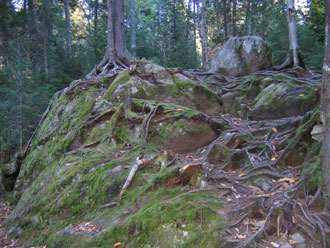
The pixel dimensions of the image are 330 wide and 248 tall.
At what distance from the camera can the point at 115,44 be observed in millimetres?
10570

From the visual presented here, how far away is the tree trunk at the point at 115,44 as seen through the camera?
33.8 ft

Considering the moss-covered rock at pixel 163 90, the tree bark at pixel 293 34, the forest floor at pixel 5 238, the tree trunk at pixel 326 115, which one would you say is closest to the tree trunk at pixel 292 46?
the tree bark at pixel 293 34

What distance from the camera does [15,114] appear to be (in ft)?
32.8

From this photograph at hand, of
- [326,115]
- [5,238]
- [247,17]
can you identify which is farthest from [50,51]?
[326,115]

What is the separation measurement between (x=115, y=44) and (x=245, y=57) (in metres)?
5.15

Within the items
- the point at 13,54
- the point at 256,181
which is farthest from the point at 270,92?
the point at 13,54

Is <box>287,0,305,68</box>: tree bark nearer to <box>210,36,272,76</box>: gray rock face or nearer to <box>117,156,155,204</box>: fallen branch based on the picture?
<box>210,36,272,76</box>: gray rock face

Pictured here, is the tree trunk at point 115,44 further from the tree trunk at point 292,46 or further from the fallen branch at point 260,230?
the fallen branch at point 260,230

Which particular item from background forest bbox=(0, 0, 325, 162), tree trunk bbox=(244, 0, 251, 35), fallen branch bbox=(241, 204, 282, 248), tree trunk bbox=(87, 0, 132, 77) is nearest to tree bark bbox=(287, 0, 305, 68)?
background forest bbox=(0, 0, 325, 162)

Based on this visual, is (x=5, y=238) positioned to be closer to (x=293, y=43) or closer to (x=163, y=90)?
(x=163, y=90)

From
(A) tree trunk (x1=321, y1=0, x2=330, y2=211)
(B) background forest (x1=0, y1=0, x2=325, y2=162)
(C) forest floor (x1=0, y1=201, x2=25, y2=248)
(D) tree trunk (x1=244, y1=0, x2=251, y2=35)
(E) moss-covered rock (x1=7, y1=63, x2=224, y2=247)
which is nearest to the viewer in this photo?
(A) tree trunk (x1=321, y1=0, x2=330, y2=211)

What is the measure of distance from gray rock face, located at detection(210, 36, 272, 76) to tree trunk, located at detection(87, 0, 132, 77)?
152 inches

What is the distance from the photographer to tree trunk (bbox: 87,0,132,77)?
10312 millimetres

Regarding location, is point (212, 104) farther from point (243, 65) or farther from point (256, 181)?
point (256, 181)
